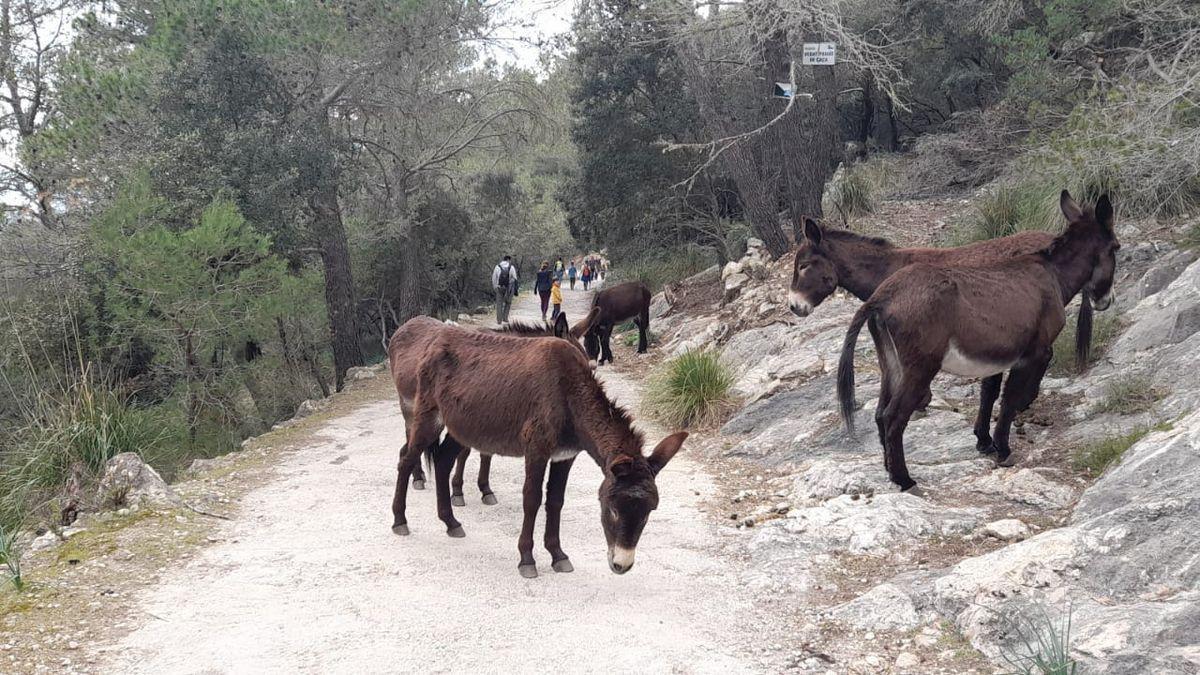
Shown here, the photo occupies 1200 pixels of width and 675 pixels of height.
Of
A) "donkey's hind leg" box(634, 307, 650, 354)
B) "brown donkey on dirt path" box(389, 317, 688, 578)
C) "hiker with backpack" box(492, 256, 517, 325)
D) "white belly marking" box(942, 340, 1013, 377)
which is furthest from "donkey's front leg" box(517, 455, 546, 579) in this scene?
"hiker with backpack" box(492, 256, 517, 325)

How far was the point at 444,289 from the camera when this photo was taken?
2991cm

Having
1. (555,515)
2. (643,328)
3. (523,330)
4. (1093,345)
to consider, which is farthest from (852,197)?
(555,515)

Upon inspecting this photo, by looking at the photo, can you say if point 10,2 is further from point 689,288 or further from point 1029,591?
point 1029,591

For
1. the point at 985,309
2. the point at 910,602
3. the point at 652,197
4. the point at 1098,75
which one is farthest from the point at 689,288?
the point at 910,602

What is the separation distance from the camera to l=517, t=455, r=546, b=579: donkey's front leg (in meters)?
4.97

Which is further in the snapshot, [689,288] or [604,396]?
[689,288]

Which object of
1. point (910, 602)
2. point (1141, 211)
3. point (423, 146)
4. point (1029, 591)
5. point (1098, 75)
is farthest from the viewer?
point (423, 146)

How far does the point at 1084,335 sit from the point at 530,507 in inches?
190

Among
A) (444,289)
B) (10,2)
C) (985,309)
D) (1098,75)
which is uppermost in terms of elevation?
(10,2)

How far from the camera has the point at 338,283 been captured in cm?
1777

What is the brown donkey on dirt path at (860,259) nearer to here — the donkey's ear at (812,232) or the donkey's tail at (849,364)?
the donkey's ear at (812,232)

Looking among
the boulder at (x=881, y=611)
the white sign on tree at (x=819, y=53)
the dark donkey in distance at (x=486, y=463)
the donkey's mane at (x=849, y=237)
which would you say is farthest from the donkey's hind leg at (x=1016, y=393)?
the white sign on tree at (x=819, y=53)

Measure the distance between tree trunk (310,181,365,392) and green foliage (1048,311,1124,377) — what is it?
13470 mm

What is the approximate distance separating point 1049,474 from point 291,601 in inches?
200
